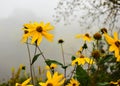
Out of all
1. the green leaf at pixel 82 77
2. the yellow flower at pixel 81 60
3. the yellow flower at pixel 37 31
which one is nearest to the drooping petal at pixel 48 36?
the yellow flower at pixel 37 31

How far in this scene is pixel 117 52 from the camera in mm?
2004

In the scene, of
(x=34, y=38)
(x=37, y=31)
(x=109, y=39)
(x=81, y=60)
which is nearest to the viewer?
(x=109, y=39)

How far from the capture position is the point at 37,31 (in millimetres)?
2311

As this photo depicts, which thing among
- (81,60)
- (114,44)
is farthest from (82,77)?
(81,60)

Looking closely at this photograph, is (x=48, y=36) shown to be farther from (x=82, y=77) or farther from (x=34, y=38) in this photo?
(x=82, y=77)

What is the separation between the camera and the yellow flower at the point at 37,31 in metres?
2.24

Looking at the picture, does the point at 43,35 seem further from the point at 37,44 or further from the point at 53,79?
the point at 53,79

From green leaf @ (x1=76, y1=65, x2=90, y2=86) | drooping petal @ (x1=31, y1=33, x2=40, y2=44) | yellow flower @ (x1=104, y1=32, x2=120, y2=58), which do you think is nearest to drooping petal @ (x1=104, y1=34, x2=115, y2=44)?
yellow flower @ (x1=104, y1=32, x2=120, y2=58)

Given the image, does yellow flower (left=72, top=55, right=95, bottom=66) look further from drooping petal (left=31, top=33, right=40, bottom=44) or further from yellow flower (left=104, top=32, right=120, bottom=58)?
yellow flower (left=104, top=32, right=120, bottom=58)

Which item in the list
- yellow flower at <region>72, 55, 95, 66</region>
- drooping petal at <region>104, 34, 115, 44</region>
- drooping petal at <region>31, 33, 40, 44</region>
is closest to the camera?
drooping petal at <region>104, 34, 115, 44</region>

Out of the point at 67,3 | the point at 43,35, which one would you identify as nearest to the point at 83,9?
the point at 67,3

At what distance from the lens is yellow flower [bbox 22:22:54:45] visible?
2.24 m

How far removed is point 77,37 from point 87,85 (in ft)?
2.47

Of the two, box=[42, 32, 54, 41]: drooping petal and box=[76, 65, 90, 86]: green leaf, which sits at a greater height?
box=[42, 32, 54, 41]: drooping petal
